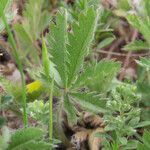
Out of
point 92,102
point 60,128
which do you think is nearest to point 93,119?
point 60,128

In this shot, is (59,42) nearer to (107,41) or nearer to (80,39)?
(80,39)

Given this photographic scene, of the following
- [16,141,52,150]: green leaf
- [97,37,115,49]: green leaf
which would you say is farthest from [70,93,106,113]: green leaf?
[97,37,115,49]: green leaf

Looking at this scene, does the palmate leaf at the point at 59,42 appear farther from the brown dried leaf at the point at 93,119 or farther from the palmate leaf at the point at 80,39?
the brown dried leaf at the point at 93,119

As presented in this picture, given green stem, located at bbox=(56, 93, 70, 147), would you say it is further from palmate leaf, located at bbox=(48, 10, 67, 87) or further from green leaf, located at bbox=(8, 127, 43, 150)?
green leaf, located at bbox=(8, 127, 43, 150)

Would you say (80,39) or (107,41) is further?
(107,41)

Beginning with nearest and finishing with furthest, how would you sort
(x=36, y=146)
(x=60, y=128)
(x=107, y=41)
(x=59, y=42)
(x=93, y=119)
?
(x=36, y=146), (x=59, y=42), (x=60, y=128), (x=93, y=119), (x=107, y=41)

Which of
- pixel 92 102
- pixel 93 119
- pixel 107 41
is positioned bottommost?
pixel 93 119

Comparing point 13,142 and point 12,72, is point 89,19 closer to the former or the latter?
point 13,142
